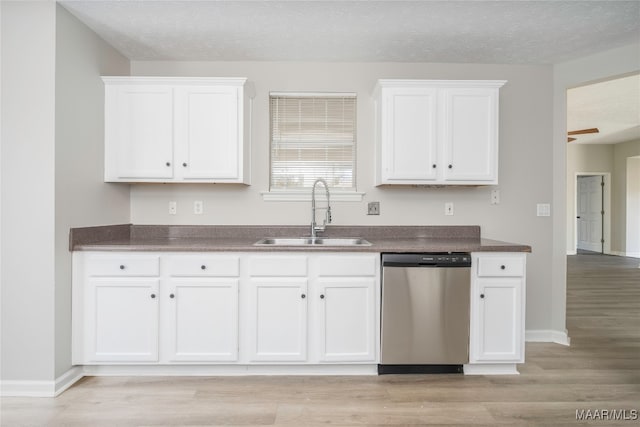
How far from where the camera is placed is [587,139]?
8.13 metres

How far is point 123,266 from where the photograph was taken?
2.44m

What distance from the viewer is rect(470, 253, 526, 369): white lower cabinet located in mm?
2504

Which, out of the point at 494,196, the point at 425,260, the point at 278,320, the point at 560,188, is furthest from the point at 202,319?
the point at 560,188

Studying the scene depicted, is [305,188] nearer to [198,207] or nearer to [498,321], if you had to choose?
[198,207]

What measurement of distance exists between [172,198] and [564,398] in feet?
10.3

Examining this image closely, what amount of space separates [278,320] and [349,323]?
480mm

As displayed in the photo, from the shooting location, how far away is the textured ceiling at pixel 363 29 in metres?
2.30

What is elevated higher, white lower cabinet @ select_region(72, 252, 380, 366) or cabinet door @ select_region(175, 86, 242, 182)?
cabinet door @ select_region(175, 86, 242, 182)

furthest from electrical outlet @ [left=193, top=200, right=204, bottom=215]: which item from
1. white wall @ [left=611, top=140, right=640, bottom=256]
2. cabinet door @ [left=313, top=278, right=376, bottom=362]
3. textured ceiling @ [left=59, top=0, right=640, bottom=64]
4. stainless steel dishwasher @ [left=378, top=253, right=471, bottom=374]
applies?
white wall @ [left=611, top=140, right=640, bottom=256]

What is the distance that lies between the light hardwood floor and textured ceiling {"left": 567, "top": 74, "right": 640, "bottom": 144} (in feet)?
9.87

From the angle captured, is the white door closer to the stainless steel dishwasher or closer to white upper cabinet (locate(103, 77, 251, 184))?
the stainless steel dishwasher

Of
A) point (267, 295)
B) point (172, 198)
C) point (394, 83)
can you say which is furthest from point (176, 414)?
point (394, 83)

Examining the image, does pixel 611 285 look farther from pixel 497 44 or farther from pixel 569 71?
pixel 497 44
